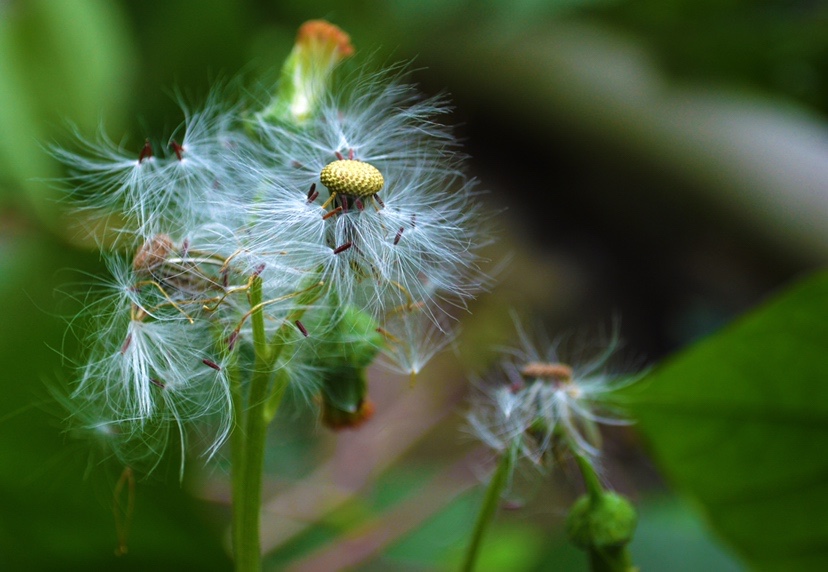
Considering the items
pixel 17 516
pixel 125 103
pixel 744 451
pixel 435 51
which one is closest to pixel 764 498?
pixel 744 451

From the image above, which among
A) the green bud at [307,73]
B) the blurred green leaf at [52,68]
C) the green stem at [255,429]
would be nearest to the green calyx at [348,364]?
the green stem at [255,429]

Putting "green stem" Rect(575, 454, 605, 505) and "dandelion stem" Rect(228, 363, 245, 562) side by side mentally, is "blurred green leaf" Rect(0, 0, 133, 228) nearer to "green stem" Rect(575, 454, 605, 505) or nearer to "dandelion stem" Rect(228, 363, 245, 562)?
"dandelion stem" Rect(228, 363, 245, 562)

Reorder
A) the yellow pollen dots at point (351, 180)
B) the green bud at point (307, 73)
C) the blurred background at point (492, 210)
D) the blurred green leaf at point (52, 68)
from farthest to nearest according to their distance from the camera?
1. the blurred green leaf at point (52, 68)
2. the blurred background at point (492, 210)
3. the green bud at point (307, 73)
4. the yellow pollen dots at point (351, 180)

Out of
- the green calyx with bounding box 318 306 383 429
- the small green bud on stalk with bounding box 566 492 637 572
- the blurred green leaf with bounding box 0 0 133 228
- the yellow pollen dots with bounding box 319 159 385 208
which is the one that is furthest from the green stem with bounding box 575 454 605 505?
the blurred green leaf with bounding box 0 0 133 228

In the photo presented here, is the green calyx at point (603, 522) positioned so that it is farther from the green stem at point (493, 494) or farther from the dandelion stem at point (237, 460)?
the dandelion stem at point (237, 460)

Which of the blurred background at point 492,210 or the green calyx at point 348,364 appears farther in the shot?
the blurred background at point 492,210
